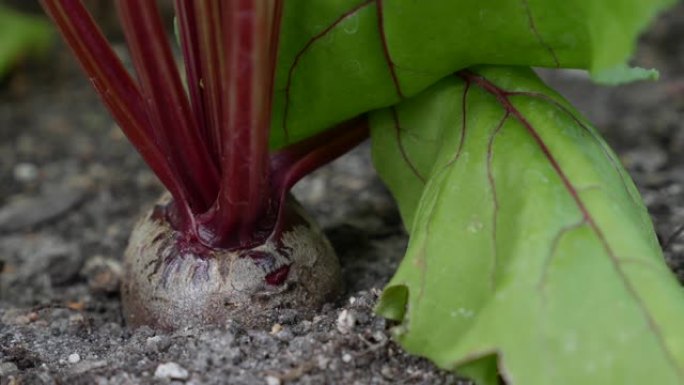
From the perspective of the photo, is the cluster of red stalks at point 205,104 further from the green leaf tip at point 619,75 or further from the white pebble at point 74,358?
the green leaf tip at point 619,75

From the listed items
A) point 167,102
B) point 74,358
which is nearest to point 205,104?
Answer: point 167,102

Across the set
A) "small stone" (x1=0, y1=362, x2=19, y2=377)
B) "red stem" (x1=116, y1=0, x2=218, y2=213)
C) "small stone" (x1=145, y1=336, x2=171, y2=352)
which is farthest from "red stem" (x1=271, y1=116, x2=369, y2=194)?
"small stone" (x1=0, y1=362, x2=19, y2=377)

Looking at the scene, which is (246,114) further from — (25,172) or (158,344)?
(25,172)

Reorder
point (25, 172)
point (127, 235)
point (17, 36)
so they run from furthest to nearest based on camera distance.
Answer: point (17, 36) < point (25, 172) < point (127, 235)

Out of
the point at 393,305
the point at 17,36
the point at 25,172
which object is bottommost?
the point at 25,172

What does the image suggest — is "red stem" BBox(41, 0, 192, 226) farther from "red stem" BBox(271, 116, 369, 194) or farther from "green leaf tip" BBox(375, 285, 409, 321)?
"green leaf tip" BBox(375, 285, 409, 321)

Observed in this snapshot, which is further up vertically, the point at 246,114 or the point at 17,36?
the point at 246,114

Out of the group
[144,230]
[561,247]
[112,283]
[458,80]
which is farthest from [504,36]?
[112,283]

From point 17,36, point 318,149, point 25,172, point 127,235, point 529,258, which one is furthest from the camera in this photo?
point 17,36
